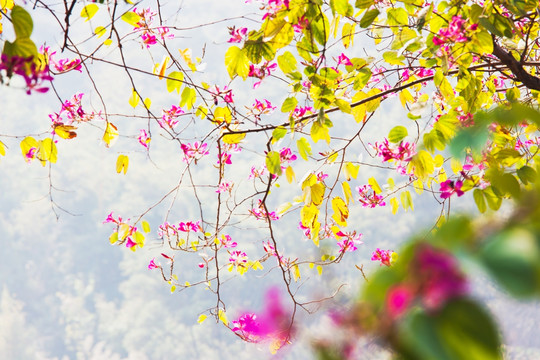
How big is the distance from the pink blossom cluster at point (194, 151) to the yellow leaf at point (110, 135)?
0.79 feet

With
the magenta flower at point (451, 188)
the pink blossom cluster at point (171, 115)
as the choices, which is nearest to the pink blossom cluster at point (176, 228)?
the pink blossom cluster at point (171, 115)

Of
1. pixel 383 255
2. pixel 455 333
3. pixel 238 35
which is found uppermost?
pixel 238 35

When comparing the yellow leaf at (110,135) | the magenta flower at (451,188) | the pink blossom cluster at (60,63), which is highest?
the pink blossom cluster at (60,63)

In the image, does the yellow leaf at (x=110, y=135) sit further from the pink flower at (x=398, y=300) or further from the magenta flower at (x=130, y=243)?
the pink flower at (x=398, y=300)

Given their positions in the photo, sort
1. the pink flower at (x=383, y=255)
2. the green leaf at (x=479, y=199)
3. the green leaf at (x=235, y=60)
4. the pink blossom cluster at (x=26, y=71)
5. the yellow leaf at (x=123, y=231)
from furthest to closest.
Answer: the pink flower at (x=383, y=255)
the yellow leaf at (x=123, y=231)
the green leaf at (x=235, y=60)
the green leaf at (x=479, y=199)
the pink blossom cluster at (x=26, y=71)

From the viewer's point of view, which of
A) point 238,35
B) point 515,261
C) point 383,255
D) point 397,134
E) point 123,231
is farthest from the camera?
point 383,255

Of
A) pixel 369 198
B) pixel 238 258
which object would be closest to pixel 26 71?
pixel 369 198

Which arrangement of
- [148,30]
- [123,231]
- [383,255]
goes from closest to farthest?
[148,30]
[123,231]
[383,255]

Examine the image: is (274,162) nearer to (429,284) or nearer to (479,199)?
(479,199)

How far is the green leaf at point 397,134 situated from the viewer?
1.06 m

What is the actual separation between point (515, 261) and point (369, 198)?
141 centimetres

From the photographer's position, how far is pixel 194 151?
1411 millimetres

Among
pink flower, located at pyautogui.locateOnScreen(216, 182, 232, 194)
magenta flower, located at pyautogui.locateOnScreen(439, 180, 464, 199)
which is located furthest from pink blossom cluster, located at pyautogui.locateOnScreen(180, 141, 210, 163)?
magenta flower, located at pyautogui.locateOnScreen(439, 180, 464, 199)

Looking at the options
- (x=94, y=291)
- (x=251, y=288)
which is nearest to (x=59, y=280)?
(x=94, y=291)
